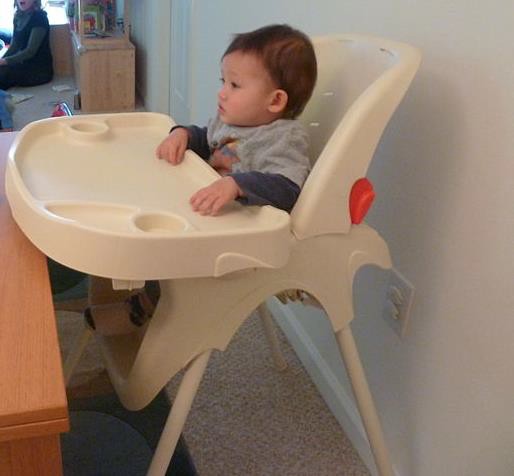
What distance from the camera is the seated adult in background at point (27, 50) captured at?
3.29 m

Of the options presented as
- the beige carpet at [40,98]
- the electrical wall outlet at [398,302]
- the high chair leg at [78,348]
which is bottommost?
the beige carpet at [40,98]

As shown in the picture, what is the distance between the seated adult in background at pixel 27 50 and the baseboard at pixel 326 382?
7.58 ft

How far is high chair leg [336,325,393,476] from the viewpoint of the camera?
970 millimetres

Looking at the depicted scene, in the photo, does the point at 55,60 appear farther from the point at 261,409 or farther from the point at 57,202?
the point at 57,202

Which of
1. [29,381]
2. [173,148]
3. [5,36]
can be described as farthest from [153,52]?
[29,381]

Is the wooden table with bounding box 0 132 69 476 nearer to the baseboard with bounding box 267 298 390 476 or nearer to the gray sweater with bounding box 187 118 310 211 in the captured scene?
the gray sweater with bounding box 187 118 310 211

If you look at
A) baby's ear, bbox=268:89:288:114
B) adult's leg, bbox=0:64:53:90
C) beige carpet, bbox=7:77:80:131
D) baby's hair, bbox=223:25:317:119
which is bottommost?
beige carpet, bbox=7:77:80:131

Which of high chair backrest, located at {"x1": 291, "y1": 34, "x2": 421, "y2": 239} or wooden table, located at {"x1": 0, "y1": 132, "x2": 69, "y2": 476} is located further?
high chair backrest, located at {"x1": 291, "y1": 34, "x2": 421, "y2": 239}

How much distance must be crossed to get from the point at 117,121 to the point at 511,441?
755 millimetres

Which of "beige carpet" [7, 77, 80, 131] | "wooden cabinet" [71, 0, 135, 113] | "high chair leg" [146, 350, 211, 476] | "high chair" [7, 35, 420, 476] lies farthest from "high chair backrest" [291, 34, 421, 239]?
"wooden cabinet" [71, 0, 135, 113]

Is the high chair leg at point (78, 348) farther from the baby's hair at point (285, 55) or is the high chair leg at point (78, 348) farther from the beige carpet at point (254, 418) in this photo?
the baby's hair at point (285, 55)

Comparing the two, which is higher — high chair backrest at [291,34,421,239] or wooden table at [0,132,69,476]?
high chair backrest at [291,34,421,239]

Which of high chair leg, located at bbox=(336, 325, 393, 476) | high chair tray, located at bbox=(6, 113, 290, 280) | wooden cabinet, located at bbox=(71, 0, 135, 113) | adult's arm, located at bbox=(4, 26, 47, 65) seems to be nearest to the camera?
high chair tray, located at bbox=(6, 113, 290, 280)

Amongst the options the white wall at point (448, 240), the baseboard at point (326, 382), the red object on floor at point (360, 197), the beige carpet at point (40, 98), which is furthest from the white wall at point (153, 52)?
the red object on floor at point (360, 197)
